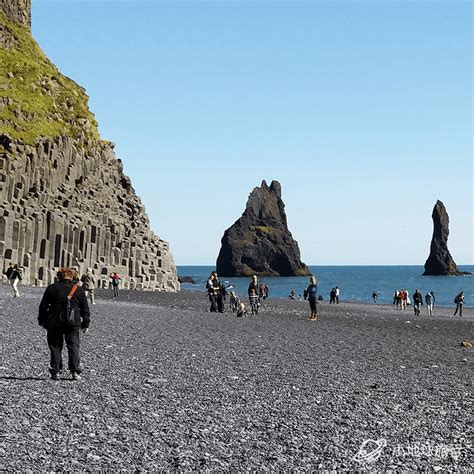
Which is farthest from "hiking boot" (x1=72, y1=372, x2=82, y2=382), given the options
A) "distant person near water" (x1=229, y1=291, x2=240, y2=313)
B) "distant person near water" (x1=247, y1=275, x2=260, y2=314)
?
"distant person near water" (x1=229, y1=291, x2=240, y2=313)

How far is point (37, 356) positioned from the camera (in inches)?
631

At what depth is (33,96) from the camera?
84.8 metres

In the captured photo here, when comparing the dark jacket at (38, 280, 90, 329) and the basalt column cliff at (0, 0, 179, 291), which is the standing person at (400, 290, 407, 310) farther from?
the dark jacket at (38, 280, 90, 329)

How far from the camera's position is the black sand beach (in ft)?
27.3

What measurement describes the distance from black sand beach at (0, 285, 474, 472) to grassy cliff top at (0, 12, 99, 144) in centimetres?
6004

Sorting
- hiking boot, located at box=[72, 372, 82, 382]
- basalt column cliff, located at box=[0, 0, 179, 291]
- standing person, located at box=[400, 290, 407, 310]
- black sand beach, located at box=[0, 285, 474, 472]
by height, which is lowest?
black sand beach, located at box=[0, 285, 474, 472]

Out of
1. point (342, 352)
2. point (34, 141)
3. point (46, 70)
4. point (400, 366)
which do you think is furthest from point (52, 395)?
point (46, 70)

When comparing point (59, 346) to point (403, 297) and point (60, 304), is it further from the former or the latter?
point (403, 297)

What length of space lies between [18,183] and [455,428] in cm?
6138

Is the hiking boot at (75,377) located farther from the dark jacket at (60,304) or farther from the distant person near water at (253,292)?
the distant person near water at (253,292)

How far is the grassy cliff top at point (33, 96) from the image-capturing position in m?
77.6

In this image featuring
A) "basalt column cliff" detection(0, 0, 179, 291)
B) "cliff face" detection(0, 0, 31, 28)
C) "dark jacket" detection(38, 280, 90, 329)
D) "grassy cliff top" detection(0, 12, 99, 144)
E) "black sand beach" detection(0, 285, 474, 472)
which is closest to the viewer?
"black sand beach" detection(0, 285, 474, 472)

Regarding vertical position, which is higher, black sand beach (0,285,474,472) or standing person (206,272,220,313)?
standing person (206,272,220,313)

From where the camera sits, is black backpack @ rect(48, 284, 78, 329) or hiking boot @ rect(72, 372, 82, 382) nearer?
black backpack @ rect(48, 284, 78, 329)
